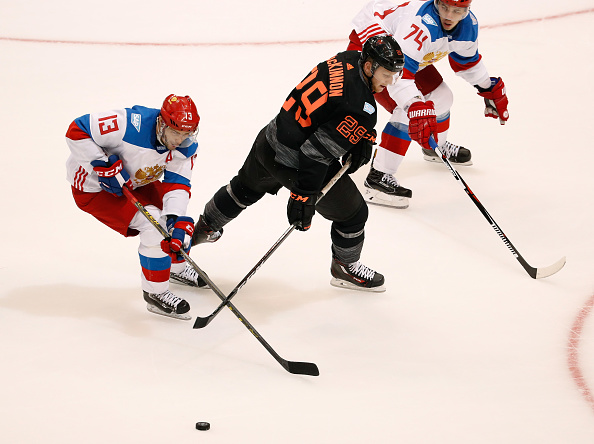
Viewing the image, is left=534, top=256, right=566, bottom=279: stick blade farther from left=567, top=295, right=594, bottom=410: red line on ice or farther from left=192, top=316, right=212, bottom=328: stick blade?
left=192, top=316, right=212, bottom=328: stick blade

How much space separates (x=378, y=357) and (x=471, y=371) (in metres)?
0.34

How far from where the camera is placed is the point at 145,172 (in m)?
3.00

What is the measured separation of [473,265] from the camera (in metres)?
3.61

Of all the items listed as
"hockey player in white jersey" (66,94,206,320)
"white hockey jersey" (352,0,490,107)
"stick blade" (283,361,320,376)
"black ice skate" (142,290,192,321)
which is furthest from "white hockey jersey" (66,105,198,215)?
"white hockey jersey" (352,0,490,107)

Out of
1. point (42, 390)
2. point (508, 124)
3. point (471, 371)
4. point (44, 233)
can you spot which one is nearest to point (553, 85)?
point (508, 124)

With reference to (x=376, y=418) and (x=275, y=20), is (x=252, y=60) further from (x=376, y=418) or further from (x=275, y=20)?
(x=376, y=418)

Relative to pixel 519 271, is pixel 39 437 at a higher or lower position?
higher

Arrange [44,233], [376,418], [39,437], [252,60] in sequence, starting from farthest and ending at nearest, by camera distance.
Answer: [252,60], [44,233], [376,418], [39,437]

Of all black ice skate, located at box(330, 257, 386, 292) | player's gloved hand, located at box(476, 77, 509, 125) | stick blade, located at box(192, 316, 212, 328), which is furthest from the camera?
player's gloved hand, located at box(476, 77, 509, 125)

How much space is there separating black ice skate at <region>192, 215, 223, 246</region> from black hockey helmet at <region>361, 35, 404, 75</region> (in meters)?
1.13

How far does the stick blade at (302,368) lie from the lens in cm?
269

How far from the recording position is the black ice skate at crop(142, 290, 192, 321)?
3.05m

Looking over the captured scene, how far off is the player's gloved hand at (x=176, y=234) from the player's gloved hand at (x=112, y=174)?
0.22 metres

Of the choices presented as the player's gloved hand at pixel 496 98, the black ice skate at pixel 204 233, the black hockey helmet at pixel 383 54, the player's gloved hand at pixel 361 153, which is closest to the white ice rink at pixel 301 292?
the black ice skate at pixel 204 233
